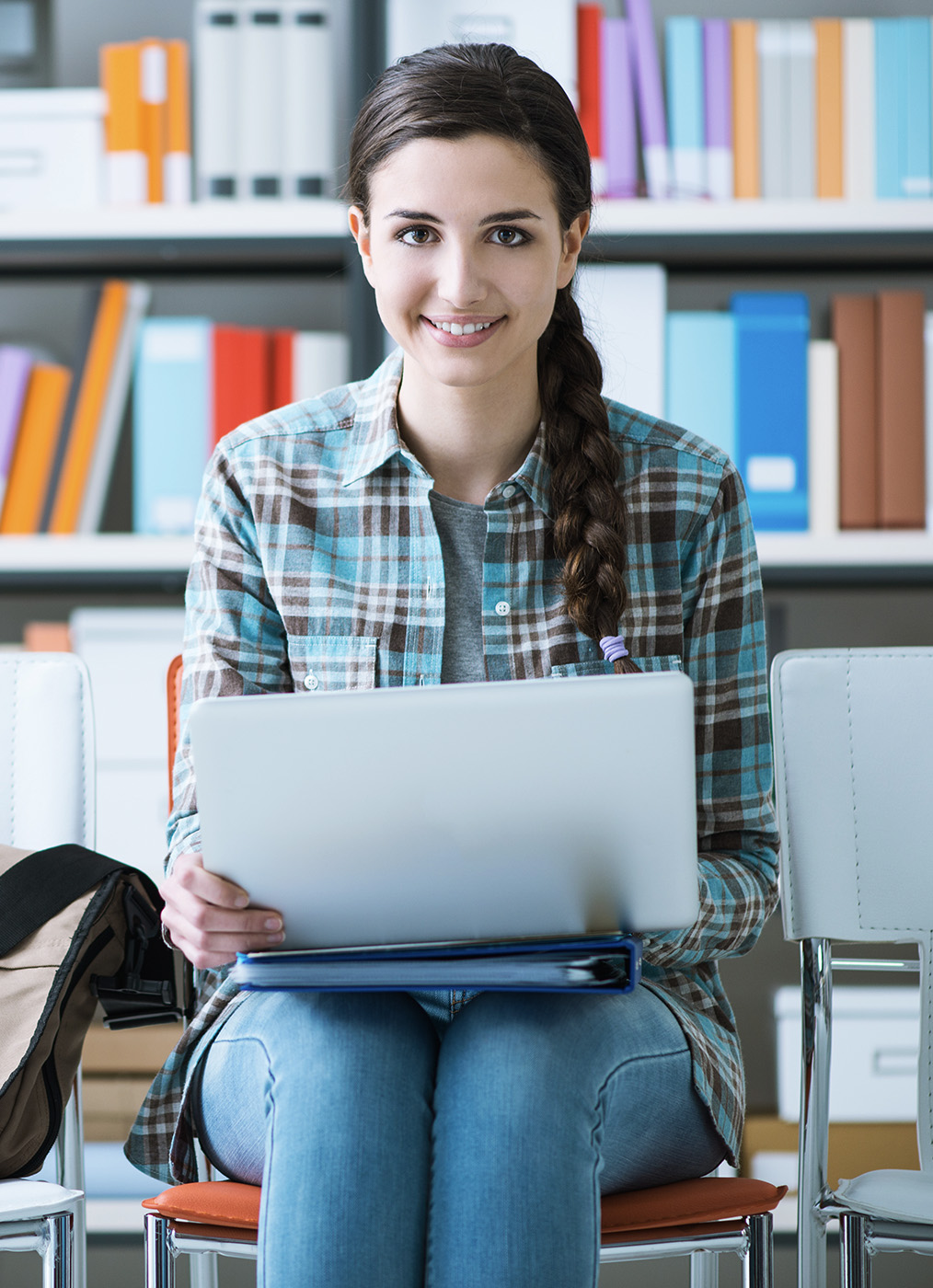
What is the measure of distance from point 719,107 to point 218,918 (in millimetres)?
1383

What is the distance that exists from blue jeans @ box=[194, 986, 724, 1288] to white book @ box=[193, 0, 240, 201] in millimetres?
1239

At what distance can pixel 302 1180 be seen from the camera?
0.76 m

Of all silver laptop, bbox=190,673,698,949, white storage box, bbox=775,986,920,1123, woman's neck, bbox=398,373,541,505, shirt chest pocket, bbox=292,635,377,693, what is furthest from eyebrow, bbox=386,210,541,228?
white storage box, bbox=775,986,920,1123

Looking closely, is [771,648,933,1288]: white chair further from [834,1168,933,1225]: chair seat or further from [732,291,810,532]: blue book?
[732,291,810,532]: blue book

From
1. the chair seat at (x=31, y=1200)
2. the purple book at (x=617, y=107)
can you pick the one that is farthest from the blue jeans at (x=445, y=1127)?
the purple book at (x=617, y=107)

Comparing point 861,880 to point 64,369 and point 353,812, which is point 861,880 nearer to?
point 353,812

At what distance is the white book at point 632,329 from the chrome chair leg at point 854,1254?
1055 millimetres

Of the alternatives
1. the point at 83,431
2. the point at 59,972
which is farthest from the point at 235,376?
the point at 59,972

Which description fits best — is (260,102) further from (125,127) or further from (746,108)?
(746,108)

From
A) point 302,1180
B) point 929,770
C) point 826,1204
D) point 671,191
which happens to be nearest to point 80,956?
point 302,1180

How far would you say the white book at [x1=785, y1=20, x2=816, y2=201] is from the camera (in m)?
1.74

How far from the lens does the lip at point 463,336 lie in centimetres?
104

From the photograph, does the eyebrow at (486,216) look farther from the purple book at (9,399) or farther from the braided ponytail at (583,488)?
the purple book at (9,399)

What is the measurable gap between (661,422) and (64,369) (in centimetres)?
103
